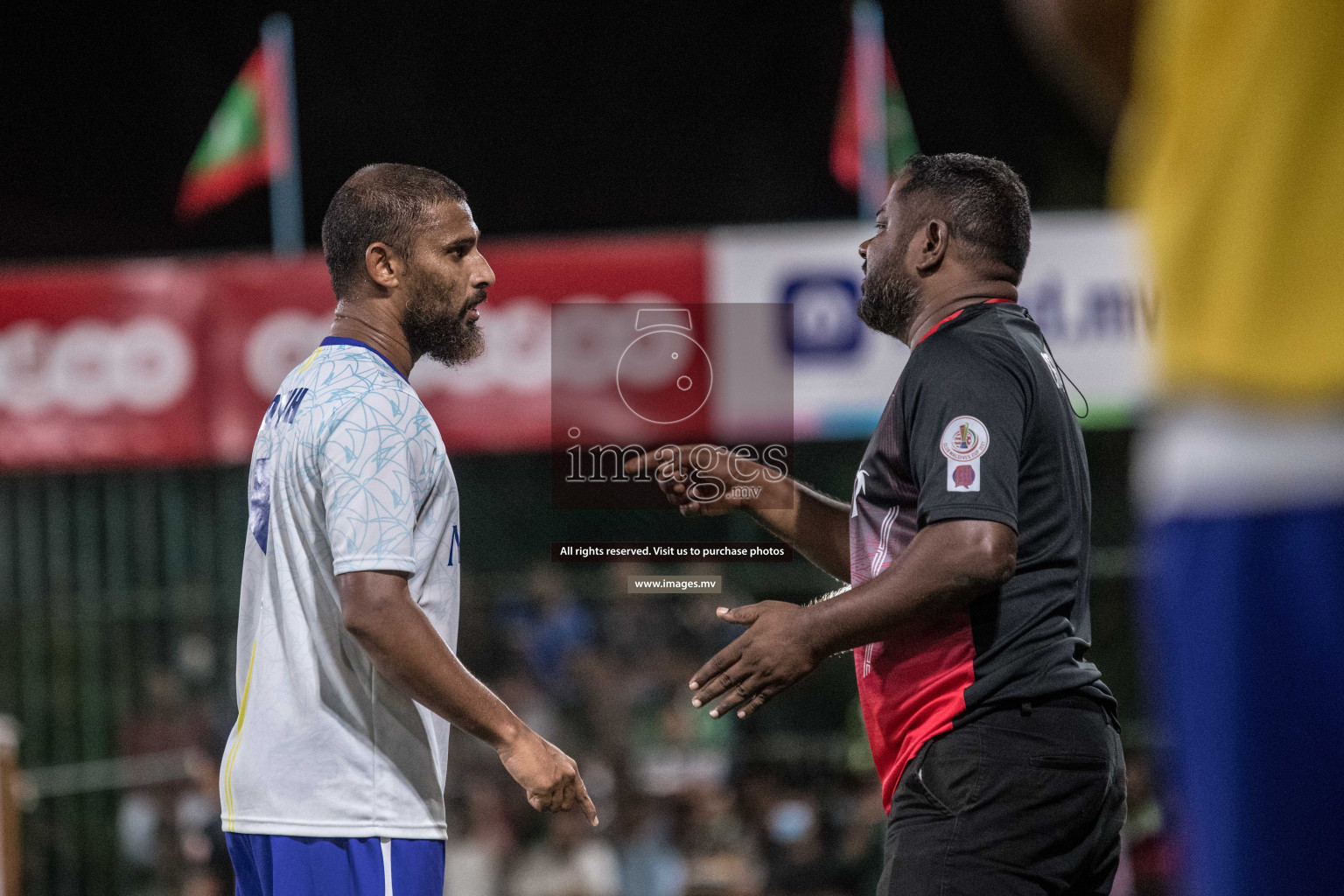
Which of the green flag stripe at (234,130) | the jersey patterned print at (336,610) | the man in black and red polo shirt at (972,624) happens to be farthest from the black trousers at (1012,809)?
the green flag stripe at (234,130)

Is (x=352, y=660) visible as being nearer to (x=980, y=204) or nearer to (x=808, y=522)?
(x=808, y=522)

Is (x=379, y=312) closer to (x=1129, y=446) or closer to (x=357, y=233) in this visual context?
(x=357, y=233)

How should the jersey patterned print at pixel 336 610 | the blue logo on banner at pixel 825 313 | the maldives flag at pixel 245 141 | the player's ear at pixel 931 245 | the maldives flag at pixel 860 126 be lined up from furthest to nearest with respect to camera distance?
the maldives flag at pixel 860 126, the maldives flag at pixel 245 141, the blue logo on banner at pixel 825 313, the player's ear at pixel 931 245, the jersey patterned print at pixel 336 610

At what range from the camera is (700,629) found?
22.0 ft

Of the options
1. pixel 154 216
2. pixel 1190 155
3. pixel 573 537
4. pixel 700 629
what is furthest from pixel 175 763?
pixel 154 216

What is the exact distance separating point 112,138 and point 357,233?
54.1ft

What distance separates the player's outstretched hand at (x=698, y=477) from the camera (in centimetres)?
317

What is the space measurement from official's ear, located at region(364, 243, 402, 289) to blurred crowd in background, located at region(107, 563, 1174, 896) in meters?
3.72

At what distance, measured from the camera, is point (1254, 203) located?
1239 mm

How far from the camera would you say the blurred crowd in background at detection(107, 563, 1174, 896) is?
Result: 686 cm

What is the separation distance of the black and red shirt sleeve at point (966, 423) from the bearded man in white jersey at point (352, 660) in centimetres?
90

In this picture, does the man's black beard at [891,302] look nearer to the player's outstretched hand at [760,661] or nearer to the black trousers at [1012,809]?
the player's outstretched hand at [760,661]

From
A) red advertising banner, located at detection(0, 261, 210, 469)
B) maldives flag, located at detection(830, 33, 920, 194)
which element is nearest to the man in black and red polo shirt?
red advertising banner, located at detection(0, 261, 210, 469)

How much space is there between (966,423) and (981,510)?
0.60 feet
